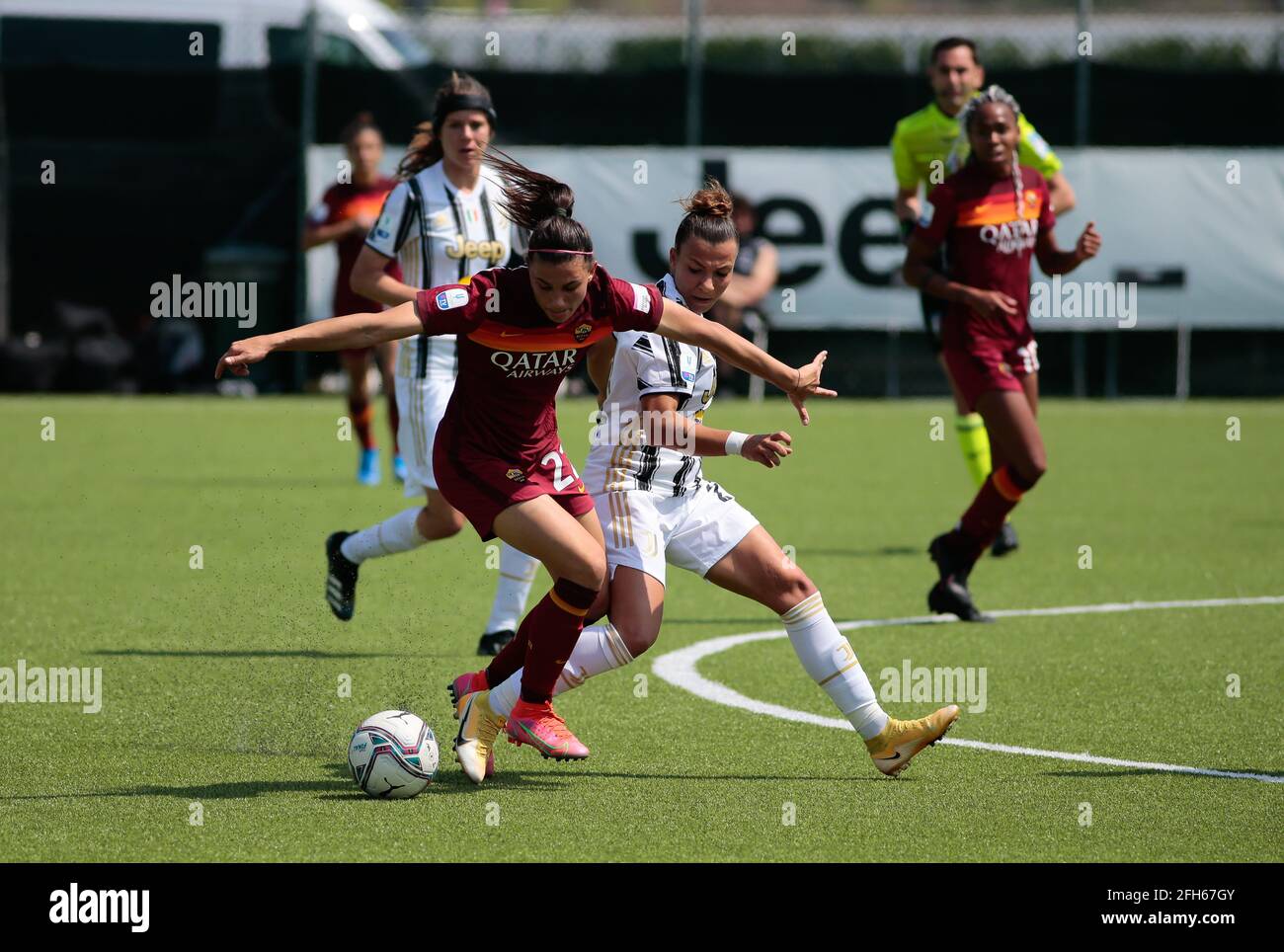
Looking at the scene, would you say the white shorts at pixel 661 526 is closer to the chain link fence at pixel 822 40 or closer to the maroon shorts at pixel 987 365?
the maroon shorts at pixel 987 365

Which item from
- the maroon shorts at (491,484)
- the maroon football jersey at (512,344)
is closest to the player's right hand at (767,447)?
the maroon football jersey at (512,344)

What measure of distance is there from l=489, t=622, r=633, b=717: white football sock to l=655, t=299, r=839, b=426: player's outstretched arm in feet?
3.06

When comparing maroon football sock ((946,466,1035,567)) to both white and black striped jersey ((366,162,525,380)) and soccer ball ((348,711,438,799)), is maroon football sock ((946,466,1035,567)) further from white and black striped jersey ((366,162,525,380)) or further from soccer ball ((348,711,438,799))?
soccer ball ((348,711,438,799))

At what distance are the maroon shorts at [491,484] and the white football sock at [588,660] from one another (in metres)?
0.40

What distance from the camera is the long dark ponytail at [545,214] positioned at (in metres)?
5.52

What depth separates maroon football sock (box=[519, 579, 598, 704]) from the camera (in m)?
5.74

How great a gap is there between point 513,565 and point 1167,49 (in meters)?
18.4

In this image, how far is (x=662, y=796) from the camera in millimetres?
5535
